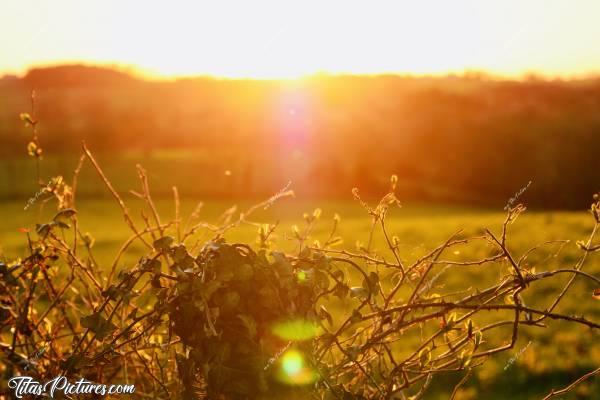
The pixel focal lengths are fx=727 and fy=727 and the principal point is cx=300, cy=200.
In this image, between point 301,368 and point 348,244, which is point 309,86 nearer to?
point 348,244

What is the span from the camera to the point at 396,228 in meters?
23.0

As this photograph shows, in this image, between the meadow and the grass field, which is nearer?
the meadow

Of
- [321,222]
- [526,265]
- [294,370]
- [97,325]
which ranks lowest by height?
[294,370]

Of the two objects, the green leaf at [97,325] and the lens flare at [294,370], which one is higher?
the green leaf at [97,325]

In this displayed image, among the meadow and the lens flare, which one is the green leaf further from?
the lens flare

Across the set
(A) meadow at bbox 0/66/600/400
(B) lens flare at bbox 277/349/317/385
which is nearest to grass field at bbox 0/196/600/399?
(A) meadow at bbox 0/66/600/400

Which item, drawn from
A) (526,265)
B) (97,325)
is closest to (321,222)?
(526,265)

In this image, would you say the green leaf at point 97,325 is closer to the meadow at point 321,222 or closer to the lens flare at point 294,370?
the meadow at point 321,222

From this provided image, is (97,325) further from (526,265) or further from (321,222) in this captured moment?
(321,222)

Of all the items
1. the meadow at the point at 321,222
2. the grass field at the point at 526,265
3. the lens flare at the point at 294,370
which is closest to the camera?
the lens flare at the point at 294,370

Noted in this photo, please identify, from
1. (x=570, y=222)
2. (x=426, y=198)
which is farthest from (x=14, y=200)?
(x=570, y=222)

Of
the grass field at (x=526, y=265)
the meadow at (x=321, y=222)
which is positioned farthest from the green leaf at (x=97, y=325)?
the grass field at (x=526, y=265)

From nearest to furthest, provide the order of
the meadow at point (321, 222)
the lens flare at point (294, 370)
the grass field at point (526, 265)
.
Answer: the lens flare at point (294, 370)
the meadow at point (321, 222)
the grass field at point (526, 265)

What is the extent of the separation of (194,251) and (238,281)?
1.17 m
